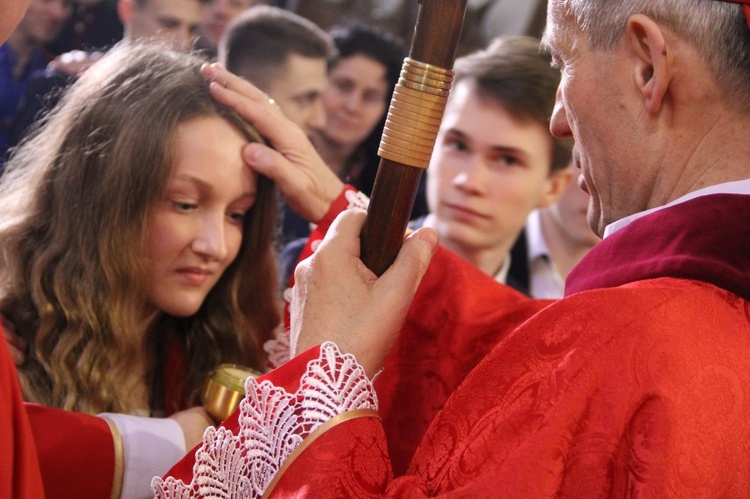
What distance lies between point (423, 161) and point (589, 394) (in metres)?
0.42

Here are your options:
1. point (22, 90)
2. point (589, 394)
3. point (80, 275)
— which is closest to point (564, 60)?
point (589, 394)

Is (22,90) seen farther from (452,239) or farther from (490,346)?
(490,346)

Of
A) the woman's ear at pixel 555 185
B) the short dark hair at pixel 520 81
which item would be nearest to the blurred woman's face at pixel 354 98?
the short dark hair at pixel 520 81

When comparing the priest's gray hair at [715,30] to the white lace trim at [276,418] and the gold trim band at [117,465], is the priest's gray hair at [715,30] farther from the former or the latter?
the gold trim band at [117,465]

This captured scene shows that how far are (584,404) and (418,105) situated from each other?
1.60ft

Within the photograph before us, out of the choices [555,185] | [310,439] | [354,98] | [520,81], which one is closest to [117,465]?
[310,439]

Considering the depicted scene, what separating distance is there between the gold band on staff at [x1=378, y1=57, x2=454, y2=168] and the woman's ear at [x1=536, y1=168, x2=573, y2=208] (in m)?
2.28

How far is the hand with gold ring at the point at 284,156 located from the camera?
219cm

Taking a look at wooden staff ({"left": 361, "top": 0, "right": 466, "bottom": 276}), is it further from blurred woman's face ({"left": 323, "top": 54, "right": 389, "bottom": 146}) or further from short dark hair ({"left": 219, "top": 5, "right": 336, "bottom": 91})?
blurred woman's face ({"left": 323, "top": 54, "right": 389, "bottom": 146})

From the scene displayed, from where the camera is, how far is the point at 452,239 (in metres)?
3.41

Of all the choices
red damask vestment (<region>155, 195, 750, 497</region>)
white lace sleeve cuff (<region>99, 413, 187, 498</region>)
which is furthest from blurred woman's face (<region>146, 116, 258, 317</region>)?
red damask vestment (<region>155, 195, 750, 497</region>)

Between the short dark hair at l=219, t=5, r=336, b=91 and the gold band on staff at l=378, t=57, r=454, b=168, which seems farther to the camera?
the short dark hair at l=219, t=5, r=336, b=91

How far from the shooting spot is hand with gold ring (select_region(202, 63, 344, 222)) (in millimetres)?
2189

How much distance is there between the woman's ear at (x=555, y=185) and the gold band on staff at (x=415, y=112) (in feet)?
7.47
